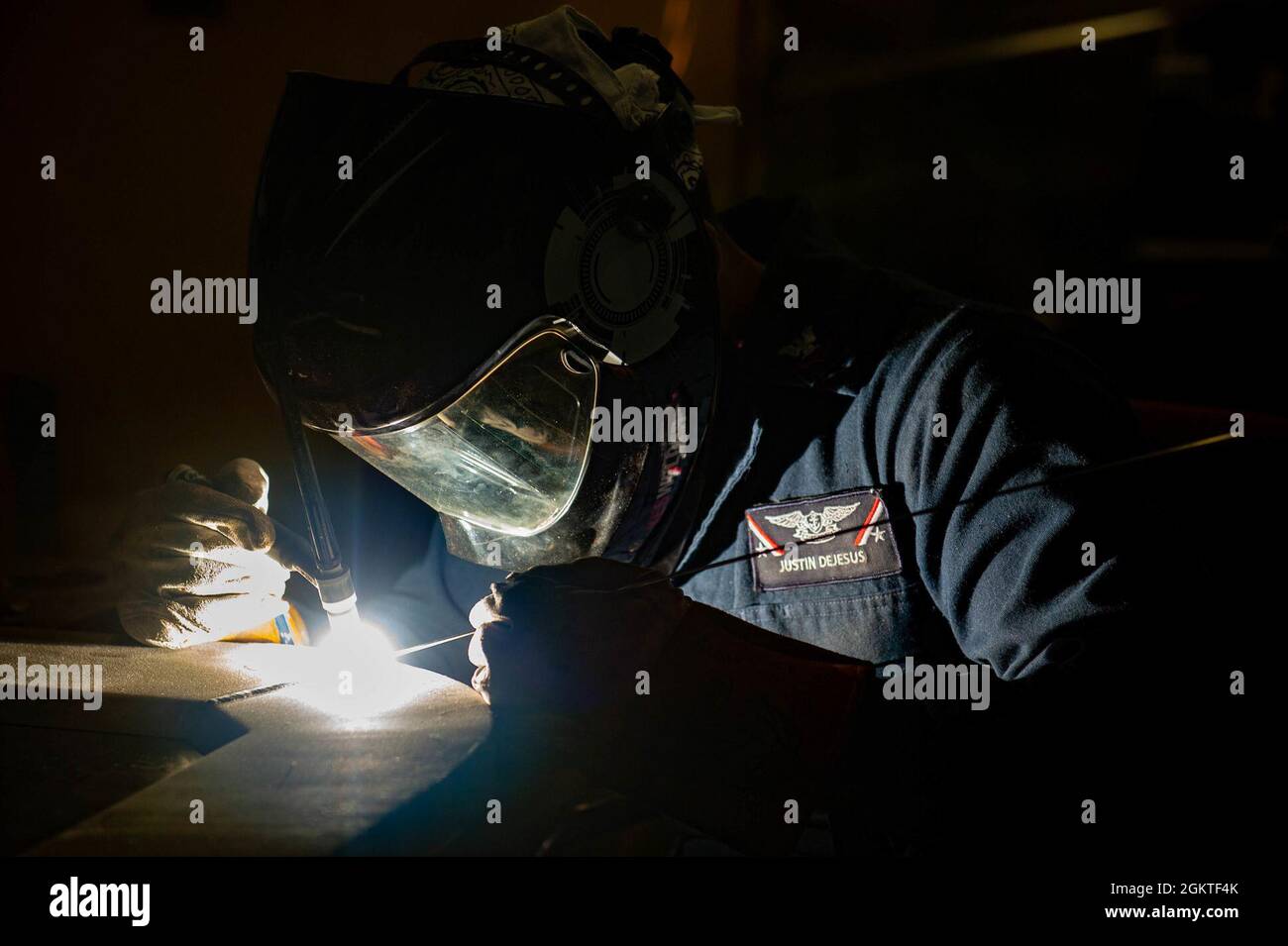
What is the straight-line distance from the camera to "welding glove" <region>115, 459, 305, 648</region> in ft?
4.07

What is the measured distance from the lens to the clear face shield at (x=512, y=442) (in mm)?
1070

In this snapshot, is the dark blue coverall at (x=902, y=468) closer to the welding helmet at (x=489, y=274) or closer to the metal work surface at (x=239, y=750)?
the welding helmet at (x=489, y=274)

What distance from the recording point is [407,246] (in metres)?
0.98

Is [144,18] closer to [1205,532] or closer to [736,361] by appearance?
[736,361]

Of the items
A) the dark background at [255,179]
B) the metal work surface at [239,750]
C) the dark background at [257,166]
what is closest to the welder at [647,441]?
the metal work surface at [239,750]

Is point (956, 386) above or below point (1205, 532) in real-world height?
above

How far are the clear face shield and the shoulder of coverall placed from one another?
34 centimetres

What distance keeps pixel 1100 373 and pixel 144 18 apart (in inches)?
69.5

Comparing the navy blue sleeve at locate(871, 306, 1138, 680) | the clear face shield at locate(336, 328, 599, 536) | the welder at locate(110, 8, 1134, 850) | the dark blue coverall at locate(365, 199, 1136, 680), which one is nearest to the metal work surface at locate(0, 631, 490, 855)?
the welder at locate(110, 8, 1134, 850)

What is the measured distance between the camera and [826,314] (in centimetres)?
128

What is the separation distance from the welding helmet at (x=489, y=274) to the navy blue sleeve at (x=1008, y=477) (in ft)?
0.99

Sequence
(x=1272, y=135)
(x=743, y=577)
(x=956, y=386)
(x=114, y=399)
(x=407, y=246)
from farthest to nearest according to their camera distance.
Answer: (x=114, y=399)
(x=1272, y=135)
(x=743, y=577)
(x=956, y=386)
(x=407, y=246)

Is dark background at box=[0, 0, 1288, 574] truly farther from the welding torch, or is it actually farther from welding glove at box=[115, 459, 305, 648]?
the welding torch
